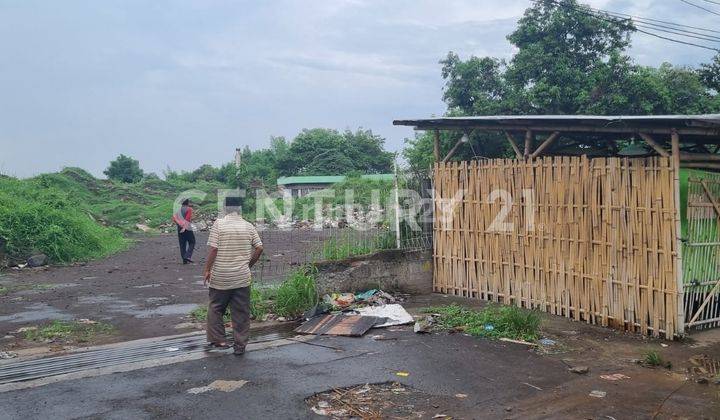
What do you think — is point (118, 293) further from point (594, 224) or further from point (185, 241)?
point (594, 224)

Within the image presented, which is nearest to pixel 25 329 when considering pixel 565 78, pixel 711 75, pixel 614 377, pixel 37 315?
pixel 37 315

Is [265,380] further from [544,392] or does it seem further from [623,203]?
[623,203]

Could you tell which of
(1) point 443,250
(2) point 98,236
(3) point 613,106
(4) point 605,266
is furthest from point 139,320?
(3) point 613,106

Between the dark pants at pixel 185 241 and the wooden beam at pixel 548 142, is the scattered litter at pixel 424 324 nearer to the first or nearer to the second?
the wooden beam at pixel 548 142

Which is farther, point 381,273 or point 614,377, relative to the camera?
point 381,273

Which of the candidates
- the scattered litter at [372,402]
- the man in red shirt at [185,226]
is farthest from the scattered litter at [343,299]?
the man in red shirt at [185,226]

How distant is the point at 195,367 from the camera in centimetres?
608

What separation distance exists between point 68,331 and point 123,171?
40.8 m

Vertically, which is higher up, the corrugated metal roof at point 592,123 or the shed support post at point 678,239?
the corrugated metal roof at point 592,123

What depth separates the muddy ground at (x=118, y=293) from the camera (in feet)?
27.6

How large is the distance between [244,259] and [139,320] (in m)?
2.80

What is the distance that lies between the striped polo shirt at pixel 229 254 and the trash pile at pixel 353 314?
1.38 metres

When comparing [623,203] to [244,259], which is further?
[623,203]

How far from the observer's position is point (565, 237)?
848 cm
